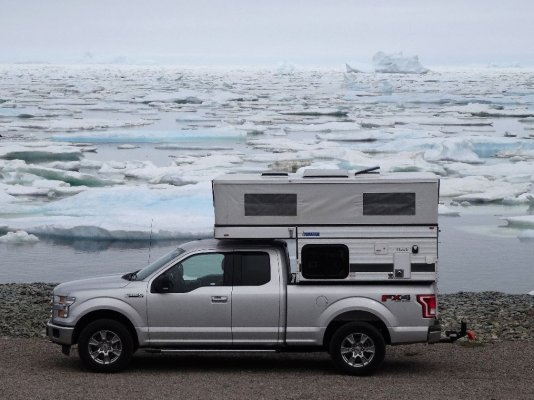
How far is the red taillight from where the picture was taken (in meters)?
9.95

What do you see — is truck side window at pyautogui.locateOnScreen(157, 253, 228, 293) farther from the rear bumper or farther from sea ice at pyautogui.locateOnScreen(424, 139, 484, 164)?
sea ice at pyautogui.locateOnScreen(424, 139, 484, 164)

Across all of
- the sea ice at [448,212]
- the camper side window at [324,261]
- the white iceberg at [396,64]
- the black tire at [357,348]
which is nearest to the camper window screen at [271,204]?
the camper side window at [324,261]

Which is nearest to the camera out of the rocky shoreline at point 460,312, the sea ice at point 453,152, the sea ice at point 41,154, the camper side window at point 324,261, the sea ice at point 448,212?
the camper side window at point 324,261

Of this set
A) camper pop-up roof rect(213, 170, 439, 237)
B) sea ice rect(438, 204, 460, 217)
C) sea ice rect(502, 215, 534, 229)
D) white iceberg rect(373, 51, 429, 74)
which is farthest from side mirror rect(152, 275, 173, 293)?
white iceberg rect(373, 51, 429, 74)

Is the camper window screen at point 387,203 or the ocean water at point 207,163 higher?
the camper window screen at point 387,203

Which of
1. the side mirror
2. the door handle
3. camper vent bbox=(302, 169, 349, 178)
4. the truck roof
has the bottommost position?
the door handle

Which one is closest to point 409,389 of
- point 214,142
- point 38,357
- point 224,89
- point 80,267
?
point 38,357

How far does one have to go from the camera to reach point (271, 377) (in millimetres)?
10047

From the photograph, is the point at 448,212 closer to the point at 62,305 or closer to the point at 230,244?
the point at 230,244

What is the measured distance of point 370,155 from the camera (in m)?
38.3

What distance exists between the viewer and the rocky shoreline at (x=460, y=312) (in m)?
13.9

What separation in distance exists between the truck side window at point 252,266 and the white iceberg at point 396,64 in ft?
325

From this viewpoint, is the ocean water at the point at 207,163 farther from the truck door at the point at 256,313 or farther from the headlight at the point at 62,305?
the headlight at the point at 62,305

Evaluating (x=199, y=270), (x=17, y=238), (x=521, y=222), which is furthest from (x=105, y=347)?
(x=521, y=222)
